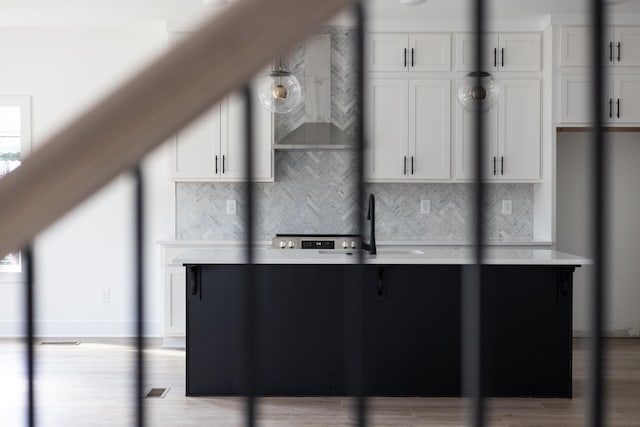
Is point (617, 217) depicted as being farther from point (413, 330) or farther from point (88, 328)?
point (88, 328)

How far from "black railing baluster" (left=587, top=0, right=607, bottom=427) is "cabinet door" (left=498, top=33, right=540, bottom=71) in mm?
5473

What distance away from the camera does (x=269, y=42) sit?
1.83ft

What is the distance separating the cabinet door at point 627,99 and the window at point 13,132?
186 inches

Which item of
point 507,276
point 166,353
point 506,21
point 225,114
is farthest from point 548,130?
point 166,353

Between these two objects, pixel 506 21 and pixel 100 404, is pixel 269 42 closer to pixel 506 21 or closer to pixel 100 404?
pixel 100 404

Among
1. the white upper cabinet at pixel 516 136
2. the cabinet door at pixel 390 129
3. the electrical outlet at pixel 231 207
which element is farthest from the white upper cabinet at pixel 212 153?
the white upper cabinet at pixel 516 136

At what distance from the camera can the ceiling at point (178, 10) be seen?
5383 mm

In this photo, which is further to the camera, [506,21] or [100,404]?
[506,21]

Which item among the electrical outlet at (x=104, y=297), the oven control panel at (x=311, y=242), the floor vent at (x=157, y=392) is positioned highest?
the oven control panel at (x=311, y=242)

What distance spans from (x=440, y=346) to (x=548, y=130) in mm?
2454

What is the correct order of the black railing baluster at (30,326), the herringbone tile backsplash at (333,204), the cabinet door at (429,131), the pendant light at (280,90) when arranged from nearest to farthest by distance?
the black railing baluster at (30,326) → the pendant light at (280,90) → the cabinet door at (429,131) → the herringbone tile backsplash at (333,204)

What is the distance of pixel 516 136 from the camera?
235 inches

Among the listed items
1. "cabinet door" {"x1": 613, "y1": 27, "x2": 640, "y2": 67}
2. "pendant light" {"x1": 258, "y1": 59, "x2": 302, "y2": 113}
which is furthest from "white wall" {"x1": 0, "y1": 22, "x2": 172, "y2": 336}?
"cabinet door" {"x1": 613, "y1": 27, "x2": 640, "y2": 67}

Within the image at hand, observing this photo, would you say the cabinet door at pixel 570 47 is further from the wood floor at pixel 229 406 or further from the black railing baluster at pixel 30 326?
the black railing baluster at pixel 30 326
